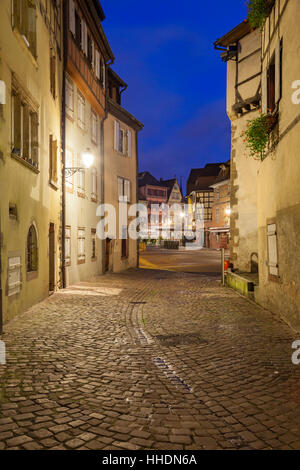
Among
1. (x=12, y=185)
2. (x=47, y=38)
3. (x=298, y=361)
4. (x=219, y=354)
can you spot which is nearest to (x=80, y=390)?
(x=219, y=354)

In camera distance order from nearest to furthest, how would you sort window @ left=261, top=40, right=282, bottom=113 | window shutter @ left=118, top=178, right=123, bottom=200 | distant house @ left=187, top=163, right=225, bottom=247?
window @ left=261, top=40, right=282, bottom=113 → window shutter @ left=118, top=178, right=123, bottom=200 → distant house @ left=187, top=163, right=225, bottom=247

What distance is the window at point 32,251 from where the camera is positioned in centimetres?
991

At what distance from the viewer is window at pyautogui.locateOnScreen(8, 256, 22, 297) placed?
25.9 feet

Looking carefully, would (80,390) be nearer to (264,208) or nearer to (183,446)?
(183,446)

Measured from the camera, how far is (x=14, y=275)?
27.0ft

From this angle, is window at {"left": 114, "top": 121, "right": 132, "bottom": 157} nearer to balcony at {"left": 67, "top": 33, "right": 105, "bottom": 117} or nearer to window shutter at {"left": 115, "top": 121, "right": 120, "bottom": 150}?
window shutter at {"left": 115, "top": 121, "right": 120, "bottom": 150}

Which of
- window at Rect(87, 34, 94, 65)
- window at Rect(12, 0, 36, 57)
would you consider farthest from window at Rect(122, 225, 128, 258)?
Result: window at Rect(12, 0, 36, 57)

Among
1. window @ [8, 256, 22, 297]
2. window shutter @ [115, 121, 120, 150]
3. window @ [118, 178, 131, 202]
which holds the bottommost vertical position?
window @ [8, 256, 22, 297]

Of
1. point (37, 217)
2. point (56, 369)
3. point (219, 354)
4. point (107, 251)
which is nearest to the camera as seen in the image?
point (56, 369)

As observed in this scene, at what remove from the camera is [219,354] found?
5.54 meters

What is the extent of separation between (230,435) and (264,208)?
683 centimetres

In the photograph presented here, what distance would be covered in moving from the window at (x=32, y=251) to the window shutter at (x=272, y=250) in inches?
238

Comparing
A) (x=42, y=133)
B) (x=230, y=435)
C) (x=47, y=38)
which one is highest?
(x=47, y=38)

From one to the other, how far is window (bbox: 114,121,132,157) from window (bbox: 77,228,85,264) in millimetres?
7336
